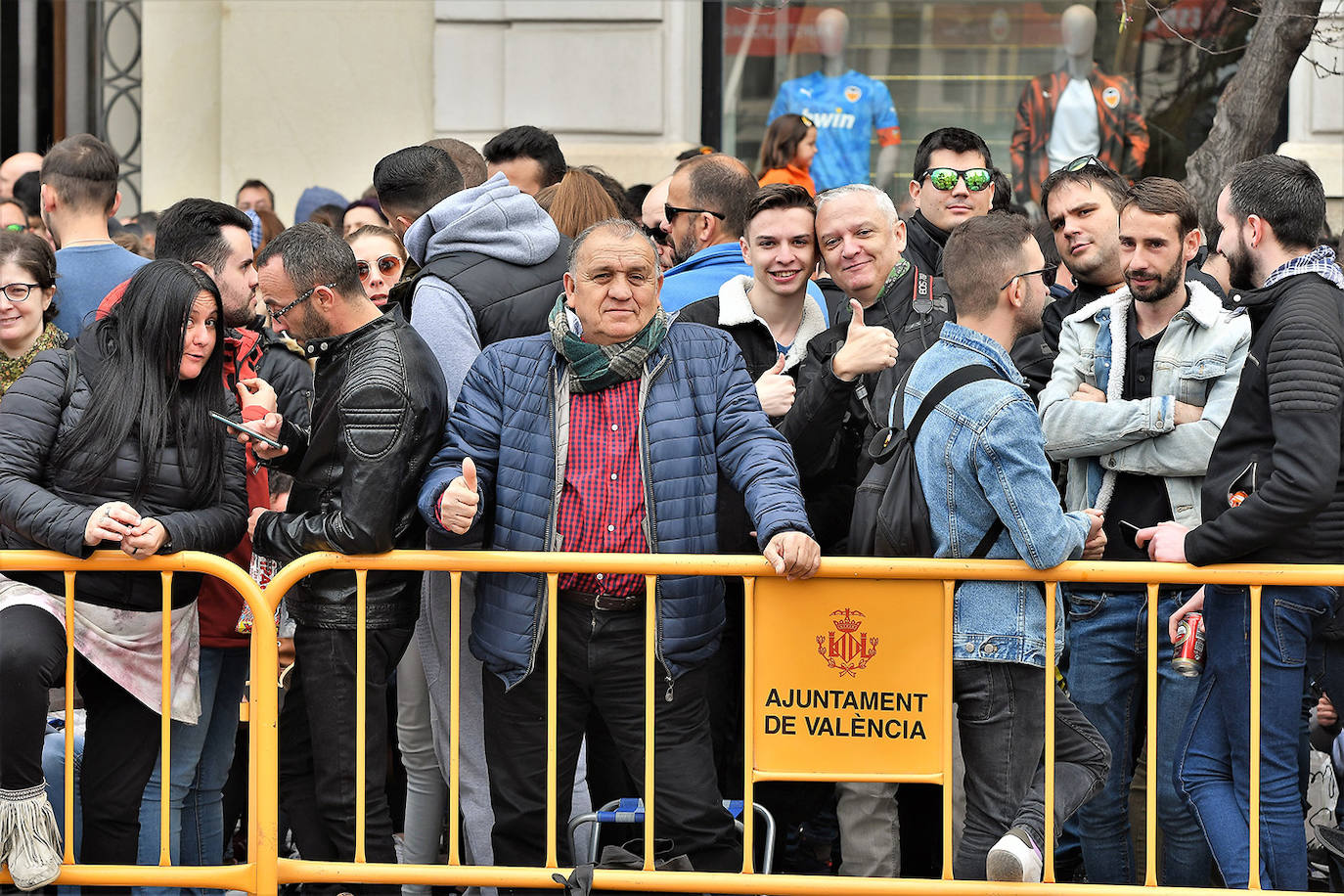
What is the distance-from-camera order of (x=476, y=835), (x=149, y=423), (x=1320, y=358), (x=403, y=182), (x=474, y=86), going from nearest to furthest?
(x=1320, y=358) < (x=149, y=423) < (x=476, y=835) < (x=403, y=182) < (x=474, y=86)

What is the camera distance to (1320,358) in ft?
14.7

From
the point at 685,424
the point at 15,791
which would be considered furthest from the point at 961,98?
the point at 15,791

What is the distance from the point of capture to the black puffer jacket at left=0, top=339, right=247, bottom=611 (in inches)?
181

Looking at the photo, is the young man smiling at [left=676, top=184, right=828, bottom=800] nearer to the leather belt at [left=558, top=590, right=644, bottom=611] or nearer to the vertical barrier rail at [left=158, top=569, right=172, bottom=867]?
the leather belt at [left=558, top=590, right=644, bottom=611]

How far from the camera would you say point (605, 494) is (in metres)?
4.66

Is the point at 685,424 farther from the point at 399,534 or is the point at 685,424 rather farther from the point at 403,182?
the point at 403,182

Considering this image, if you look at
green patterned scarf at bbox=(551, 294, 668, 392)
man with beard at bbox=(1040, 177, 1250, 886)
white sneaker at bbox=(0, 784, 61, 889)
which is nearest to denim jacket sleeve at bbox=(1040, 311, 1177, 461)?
man with beard at bbox=(1040, 177, 1250, 886)

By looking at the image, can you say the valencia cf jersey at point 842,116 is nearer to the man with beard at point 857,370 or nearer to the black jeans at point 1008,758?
the man with beard at point 857,370

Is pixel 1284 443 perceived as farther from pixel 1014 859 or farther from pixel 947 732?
pixel 1014 859

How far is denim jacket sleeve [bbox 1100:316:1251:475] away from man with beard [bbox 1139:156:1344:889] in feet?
0.63

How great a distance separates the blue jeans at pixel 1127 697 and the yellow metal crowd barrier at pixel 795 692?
46cm

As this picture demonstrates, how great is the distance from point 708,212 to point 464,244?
1.18 m

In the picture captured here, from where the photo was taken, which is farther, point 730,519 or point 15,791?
point 730,519

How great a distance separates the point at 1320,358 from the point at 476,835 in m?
2.89
